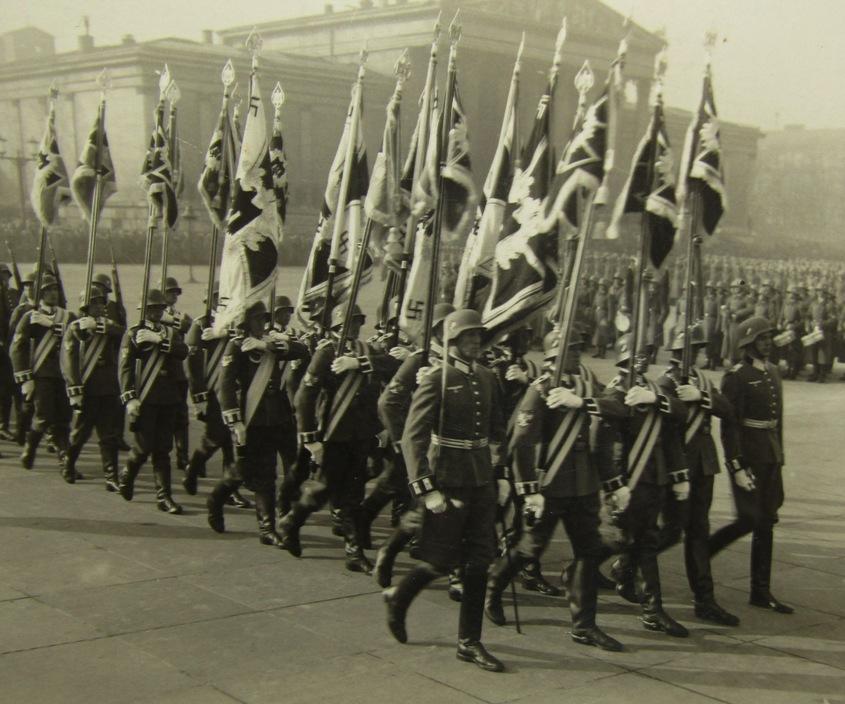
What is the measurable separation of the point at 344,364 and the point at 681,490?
251 centimetres

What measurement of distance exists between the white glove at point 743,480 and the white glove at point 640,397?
820mm

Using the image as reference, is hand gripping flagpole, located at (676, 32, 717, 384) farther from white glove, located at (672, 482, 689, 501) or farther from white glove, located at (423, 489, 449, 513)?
white glove, located at (423, 489, 449, 513)

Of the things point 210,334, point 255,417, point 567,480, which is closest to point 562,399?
point 567,480

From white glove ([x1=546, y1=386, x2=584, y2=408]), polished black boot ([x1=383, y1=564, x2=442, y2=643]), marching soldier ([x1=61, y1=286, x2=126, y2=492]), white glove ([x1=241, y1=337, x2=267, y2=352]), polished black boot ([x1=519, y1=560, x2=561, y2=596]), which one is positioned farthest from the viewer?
marching soldier ([x1=61, y1=286, x2=126, y2=492])

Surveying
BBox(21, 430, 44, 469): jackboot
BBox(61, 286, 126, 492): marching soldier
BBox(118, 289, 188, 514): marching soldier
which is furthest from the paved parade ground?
BBox(21, 430, 44, 469): jackboot

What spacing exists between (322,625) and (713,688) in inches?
84.0

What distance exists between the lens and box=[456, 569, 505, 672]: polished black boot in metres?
5.49

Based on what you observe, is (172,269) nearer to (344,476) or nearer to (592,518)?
(344,476)

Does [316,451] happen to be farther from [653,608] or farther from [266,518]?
[653,608]

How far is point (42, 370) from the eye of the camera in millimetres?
10367

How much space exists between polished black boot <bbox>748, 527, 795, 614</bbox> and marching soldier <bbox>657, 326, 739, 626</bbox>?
30cm

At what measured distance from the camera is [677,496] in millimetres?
6457

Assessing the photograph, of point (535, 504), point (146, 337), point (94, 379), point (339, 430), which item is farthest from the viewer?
point (94, 379)

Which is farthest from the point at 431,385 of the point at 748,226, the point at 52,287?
the point at 748,226
